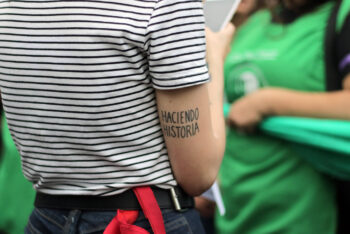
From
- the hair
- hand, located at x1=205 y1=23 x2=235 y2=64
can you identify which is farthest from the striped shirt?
the hair

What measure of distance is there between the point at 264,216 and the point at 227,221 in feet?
0.70

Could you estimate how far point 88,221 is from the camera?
3.01 ft

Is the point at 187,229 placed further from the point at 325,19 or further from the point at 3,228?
the point at 3,228

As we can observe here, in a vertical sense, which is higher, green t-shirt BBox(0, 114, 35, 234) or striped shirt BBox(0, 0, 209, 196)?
striped shirt BBox(0, 0, 209, 196)

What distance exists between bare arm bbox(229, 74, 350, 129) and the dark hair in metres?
0.31

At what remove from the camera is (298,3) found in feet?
5.54

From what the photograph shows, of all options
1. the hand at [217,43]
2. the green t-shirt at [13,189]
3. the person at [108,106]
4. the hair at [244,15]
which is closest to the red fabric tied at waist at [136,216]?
the person at [108,106]

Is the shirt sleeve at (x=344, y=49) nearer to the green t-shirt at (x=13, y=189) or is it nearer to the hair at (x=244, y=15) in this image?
the hair at (x=244, y=15)

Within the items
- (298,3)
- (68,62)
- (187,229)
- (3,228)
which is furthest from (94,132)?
(3,228)

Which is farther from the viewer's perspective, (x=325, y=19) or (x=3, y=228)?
(x=3, y=228)

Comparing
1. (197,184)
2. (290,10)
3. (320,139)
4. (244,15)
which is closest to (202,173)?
(197,184)

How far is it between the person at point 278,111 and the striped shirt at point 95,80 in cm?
77

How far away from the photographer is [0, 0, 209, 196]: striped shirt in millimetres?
812

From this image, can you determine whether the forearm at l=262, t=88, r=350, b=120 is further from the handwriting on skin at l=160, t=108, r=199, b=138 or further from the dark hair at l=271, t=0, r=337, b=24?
the handwriting on skin at l=160, t=108, r=199, b=138
